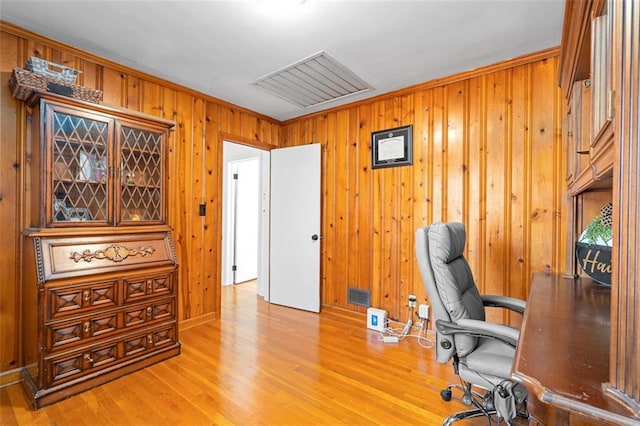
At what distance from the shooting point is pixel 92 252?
2150mm

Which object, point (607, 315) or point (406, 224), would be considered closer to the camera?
point (607, 315)

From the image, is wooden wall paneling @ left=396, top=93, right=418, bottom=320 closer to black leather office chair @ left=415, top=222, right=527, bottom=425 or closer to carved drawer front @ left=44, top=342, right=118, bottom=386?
black leather office chair @ left=415, top=222, right=527, bottom=425

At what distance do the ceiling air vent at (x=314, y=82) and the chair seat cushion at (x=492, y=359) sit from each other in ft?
7.45

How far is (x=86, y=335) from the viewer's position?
207cm

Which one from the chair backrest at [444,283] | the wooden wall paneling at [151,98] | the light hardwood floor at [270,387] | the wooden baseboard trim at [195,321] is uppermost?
the wooden wall paneling at [151,98]

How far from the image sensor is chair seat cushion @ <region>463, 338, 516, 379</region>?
139 cm

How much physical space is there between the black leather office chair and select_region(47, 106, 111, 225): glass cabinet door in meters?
A: 2.32

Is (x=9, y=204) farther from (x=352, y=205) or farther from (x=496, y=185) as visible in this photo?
(x=496, y=185)

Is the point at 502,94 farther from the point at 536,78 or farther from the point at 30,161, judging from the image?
the point at 30,161

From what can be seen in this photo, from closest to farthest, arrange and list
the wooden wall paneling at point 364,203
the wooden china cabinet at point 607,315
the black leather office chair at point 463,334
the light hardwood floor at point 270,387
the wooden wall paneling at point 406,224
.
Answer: the wooden china cabinet at point 607,315
the black leather office chair at point 463,334
the light hardwood floor at point 270,387
the wooden wall paneling at point 406,224
the wooden wall paneling at point 364,203

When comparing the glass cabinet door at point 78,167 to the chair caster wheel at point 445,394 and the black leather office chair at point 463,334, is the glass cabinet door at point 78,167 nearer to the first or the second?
the black leather office chair at point 463,334

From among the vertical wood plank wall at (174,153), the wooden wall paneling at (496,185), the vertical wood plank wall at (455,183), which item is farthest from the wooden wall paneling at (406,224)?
the vertical wood plank wall at (174,153)

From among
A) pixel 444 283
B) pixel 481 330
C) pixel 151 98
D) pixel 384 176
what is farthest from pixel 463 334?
pixel 151 98

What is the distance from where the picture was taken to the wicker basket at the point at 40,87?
6.28ft
